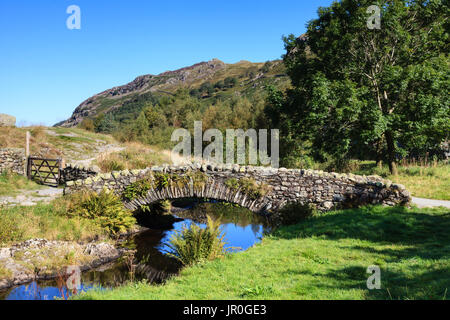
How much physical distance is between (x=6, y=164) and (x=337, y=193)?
18.9m

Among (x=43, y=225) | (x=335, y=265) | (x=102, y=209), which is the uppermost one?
(x=102, y=209)

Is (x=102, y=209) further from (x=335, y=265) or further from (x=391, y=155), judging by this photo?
(x=391, y=155)

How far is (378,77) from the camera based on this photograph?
16656 mm

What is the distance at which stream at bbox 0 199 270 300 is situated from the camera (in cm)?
865

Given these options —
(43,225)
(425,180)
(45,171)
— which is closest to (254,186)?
(43,225)

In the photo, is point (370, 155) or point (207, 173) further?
point (370, 155)

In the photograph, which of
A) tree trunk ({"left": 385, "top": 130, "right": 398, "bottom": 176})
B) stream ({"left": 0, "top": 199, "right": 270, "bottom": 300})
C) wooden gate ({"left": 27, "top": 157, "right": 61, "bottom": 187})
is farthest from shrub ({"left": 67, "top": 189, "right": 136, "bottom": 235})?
tree trunk ({"left": 385, "top": 130, "right": 398, "bottom": 176})

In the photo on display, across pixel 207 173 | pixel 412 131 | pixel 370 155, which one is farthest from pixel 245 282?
pixel 370 155

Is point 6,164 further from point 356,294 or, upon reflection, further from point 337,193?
point 356,294

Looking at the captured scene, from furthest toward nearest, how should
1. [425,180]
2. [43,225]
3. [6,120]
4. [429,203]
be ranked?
[6,120] → [425,180] → [429,203] → [43,225]

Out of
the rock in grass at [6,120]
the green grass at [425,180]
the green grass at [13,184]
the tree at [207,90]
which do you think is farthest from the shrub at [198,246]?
the tree at [207,90]

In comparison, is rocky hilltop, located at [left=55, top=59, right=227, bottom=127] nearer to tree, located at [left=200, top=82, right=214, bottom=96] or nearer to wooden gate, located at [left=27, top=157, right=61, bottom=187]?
tree, located at [left=200, top=82, right=214, bottom=96]

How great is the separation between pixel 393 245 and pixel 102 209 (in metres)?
10.8

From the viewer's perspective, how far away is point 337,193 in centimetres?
1281
